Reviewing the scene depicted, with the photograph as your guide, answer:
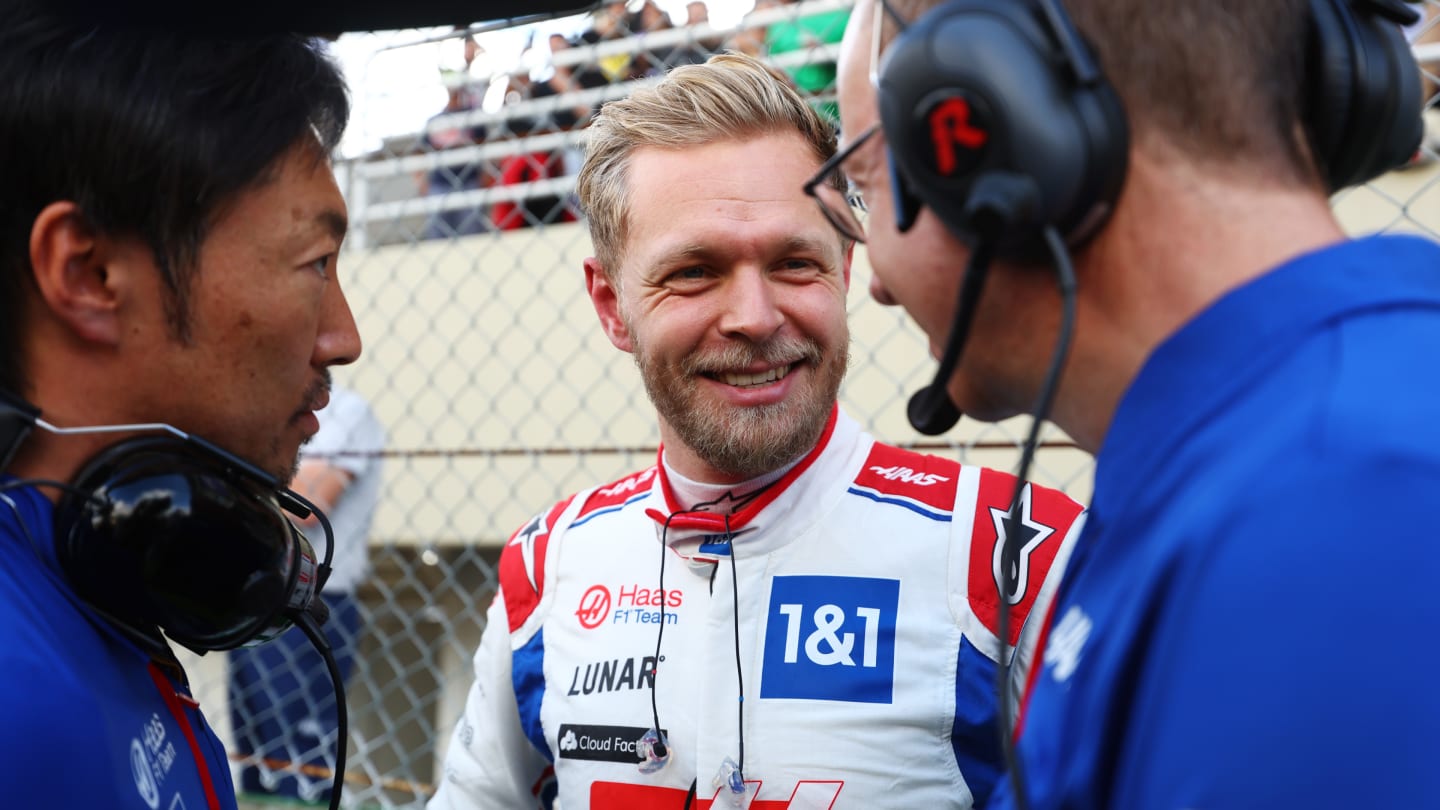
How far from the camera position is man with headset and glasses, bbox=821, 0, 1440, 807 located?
693mm

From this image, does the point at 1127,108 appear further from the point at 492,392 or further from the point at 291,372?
the point at 492,392

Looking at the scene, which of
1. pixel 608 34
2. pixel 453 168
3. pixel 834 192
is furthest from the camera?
pixel 453 168

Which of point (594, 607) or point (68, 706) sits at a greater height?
point (68, 706)

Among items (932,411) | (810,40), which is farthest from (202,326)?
(810,40)

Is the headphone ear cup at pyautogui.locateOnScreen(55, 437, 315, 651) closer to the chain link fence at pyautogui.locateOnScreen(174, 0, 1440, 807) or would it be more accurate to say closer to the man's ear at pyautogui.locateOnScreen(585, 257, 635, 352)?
the man's ear at pyautogui.locateOnScreen(585, 257, 635, 352)

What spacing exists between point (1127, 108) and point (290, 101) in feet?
2.64

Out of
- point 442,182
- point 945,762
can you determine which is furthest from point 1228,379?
point 442,182

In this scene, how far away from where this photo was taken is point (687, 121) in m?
1.87

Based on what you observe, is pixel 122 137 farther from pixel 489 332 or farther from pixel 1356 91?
pixel 489 332

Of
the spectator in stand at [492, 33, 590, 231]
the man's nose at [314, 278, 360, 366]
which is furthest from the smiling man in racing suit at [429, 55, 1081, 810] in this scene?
the spectator in stand at [492, 33, 590, 231]

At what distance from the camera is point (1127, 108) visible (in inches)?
35.3

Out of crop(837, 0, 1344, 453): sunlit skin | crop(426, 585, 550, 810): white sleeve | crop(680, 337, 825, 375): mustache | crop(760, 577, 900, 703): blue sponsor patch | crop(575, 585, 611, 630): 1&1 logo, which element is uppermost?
crop(837, 0, 1344, 453): sunlit skin

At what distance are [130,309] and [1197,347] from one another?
36.4 inches

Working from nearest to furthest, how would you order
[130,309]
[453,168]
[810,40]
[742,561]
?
[130,309] < [742,561] < [810,40] < [453,168]
